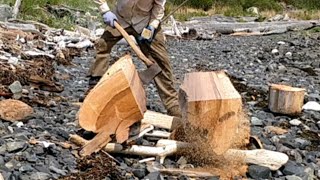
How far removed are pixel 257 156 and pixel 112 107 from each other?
4.17ft

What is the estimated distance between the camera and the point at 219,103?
4977 millimetres

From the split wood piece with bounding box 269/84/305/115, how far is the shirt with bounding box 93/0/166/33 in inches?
75.1

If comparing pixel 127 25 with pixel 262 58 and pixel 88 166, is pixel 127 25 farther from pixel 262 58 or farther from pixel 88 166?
pixel 262 58

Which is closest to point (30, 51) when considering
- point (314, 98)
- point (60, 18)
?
point (314, 98)

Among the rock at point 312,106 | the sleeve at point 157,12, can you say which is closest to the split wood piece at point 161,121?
the sleeve at point 157,12

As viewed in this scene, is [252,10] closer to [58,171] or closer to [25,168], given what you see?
[58,171]

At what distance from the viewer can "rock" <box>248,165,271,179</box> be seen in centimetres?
495

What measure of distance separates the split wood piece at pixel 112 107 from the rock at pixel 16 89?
5.82 feet

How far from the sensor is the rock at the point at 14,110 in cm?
569

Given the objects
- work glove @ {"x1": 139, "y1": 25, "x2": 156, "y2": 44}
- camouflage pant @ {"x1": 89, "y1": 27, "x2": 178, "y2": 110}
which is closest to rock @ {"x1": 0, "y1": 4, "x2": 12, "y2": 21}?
camouflage pant @ {"x1": 89, "y1": 27, "x2": 178, "y2": 110}

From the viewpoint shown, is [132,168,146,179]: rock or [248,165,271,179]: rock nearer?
[132,168,146,179]: rock

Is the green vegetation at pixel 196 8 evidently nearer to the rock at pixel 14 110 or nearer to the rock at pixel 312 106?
the rock at pixel 312 106

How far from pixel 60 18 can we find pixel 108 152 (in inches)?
471

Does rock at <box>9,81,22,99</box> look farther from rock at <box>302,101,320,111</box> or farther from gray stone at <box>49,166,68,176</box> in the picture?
rock at <box>302,101,320,111</box>
